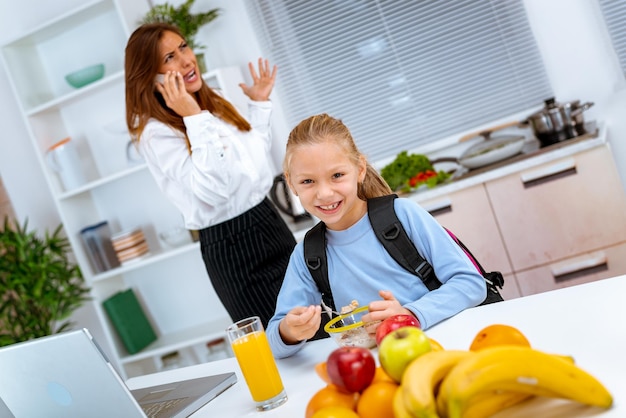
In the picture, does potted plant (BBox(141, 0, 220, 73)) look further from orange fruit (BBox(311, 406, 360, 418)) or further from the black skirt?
orange fruit (BBox(311, 406, 360, 418))

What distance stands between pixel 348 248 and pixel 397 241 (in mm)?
141

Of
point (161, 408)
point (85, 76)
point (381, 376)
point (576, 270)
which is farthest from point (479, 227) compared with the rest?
point (381, 376)

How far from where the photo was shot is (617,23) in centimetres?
333

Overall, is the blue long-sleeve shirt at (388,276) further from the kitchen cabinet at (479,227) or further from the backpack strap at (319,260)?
the kitchen cabinet at (479,227)

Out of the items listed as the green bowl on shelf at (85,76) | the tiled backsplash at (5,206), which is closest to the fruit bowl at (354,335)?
the green bowl on shelf at (85,76)

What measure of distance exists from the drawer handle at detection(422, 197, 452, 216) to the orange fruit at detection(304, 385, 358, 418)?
219 centimetres

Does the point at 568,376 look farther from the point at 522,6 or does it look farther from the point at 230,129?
the point at 522,6

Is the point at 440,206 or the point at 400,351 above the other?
the point at 400,351

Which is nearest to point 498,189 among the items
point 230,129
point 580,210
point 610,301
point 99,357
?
point 580,210

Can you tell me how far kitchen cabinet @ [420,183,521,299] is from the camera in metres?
3.11

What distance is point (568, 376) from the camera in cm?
88

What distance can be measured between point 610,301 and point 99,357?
0.88 meters

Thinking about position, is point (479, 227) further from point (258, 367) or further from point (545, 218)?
point (258, 367)

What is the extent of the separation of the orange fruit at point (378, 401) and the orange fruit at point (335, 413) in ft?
0.06
